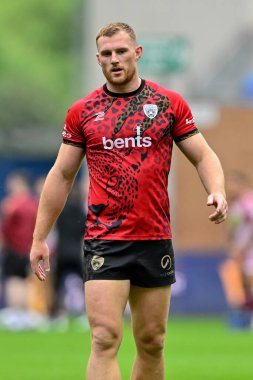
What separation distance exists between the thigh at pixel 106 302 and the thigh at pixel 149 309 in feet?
0.48

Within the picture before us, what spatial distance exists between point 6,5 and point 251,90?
136ft

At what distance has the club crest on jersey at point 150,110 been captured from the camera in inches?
377

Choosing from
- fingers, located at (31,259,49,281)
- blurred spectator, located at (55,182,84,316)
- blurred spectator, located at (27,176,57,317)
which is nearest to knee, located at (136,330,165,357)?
fingers, located at (31,259,49,281)

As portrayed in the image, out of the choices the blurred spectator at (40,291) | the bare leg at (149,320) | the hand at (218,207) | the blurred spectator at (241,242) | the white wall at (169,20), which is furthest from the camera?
the white wall at (169,20)

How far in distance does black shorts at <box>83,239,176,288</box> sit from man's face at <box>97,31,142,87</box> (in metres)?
1.03

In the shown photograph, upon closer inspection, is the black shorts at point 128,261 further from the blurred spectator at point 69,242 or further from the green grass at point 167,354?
the blurred spectator at point 69,242

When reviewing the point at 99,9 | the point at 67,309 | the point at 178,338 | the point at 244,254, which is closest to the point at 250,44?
the point at 99,9

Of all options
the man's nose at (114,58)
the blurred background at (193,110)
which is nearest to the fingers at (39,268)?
the man's nose at (114,58)

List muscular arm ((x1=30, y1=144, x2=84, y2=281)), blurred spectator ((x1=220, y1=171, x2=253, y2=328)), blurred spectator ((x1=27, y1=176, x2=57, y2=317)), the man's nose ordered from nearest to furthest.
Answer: the man's nose, muscular arm ((x1=30, y1=144, x2=84, y2=281)), blurred spectator ((x1=220, y1=171, x2=253, y2=328)), blurred spectator ((x1=27, y1=176, x2=57, y2=317))

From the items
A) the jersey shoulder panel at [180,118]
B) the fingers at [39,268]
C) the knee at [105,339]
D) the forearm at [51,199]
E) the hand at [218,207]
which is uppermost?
the jersey shoulder panel at [180,118]

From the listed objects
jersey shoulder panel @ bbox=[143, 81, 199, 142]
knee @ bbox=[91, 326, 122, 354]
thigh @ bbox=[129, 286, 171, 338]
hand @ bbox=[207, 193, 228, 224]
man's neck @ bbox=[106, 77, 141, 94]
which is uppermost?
man's neck @ bbox=[106, 77, 141, 94]

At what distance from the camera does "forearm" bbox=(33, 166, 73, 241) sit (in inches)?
386

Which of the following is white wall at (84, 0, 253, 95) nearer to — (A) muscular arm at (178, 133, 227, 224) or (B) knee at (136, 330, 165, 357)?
(A) muscular arm at (178, 133, 227, 224)

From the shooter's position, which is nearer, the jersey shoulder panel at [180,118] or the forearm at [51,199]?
the jersey shoulder panel at [180,118]
